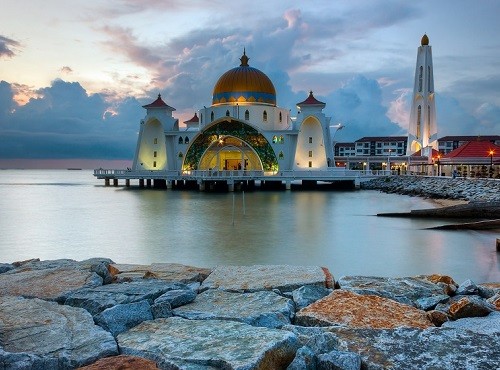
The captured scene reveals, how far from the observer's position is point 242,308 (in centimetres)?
433

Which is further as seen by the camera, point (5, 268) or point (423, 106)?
point (423, 106)

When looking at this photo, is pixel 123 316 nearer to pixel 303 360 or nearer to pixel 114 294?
pixel 114 294

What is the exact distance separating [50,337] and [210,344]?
121 cm

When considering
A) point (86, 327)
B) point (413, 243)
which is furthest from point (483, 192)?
point (86, 327)

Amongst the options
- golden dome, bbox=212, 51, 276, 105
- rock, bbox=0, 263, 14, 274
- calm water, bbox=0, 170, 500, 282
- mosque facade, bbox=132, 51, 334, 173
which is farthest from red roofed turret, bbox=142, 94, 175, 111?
rock, bbox=0, 263, 14, 274

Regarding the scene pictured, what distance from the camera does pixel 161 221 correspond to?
19.5m

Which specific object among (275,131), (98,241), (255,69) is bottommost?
(98,241)

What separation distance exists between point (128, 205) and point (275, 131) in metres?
22.4

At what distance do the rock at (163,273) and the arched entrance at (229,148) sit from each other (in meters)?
38.8

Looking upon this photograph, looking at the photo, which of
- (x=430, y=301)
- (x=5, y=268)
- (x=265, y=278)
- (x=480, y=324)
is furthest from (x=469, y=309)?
(x=5, y=268)

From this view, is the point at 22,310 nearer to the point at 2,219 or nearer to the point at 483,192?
the point at 2,219

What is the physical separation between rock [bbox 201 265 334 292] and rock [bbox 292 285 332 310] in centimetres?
20

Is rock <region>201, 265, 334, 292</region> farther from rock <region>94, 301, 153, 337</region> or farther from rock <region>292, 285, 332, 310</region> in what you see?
rock <region>94, 301, 153, 337</region>

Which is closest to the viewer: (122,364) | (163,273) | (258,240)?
(122,364)
